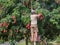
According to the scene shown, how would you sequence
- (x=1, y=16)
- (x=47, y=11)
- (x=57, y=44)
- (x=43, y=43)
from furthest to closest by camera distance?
(x=57, y=44)
(x=43, y=43)
(x=1, y=16)
(x=47, y=11)

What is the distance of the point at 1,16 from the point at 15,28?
59 cm

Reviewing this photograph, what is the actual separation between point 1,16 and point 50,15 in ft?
4.62

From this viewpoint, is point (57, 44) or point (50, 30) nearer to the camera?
point (50, 30)

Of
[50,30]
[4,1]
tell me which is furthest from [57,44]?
[4,1]

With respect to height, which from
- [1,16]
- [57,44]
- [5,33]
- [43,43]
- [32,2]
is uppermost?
[32,2]

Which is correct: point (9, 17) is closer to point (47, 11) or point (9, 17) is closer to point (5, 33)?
point (5, 33)

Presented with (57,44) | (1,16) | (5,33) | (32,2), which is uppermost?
(32,2)

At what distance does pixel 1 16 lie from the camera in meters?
6.55

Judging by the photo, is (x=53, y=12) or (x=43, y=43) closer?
(x=53, y=12)

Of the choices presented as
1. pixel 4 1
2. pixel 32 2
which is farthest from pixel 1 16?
pixel 32 2

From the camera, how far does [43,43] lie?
7.45 metres

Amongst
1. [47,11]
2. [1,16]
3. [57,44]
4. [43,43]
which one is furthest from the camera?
[57,44]

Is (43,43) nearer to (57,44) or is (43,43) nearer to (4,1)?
(4,1)

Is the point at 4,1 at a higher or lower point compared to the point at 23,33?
higher
